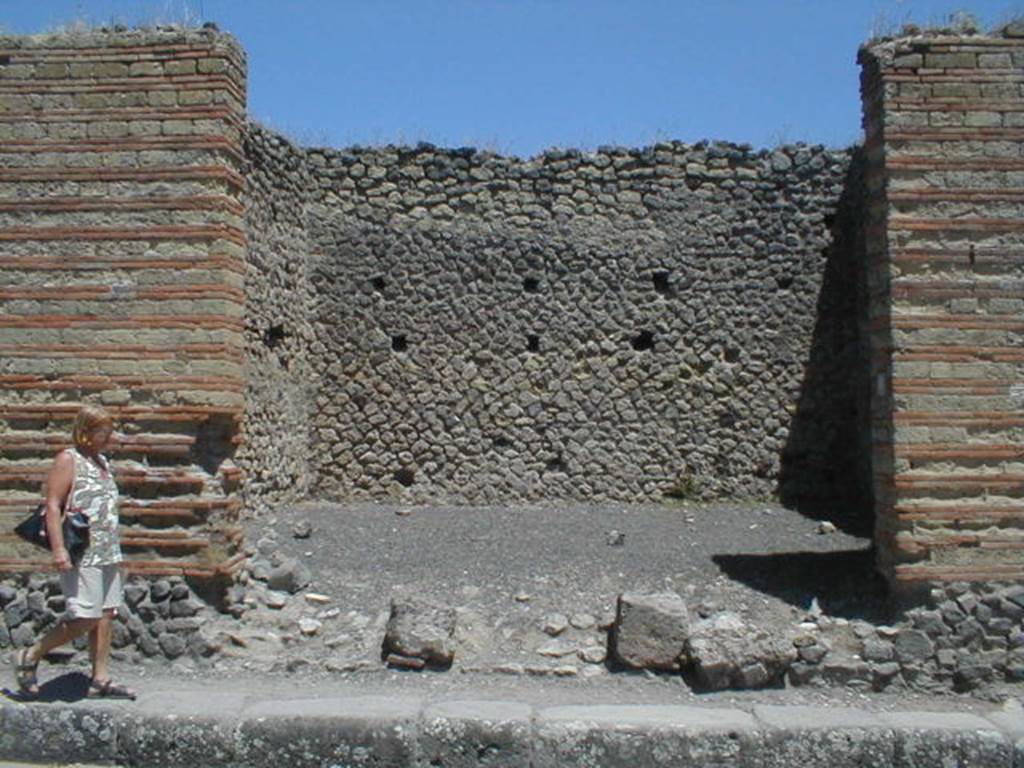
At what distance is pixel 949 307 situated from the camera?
20.6 feet

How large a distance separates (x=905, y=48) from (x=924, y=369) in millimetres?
1965

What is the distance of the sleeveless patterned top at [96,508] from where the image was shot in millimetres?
5383

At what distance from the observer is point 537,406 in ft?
39.2

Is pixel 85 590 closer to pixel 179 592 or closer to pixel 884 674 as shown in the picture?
pixel 179 592

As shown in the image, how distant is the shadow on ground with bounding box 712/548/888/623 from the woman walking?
13.5 feet

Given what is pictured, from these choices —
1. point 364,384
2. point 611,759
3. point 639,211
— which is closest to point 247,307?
point 364,384

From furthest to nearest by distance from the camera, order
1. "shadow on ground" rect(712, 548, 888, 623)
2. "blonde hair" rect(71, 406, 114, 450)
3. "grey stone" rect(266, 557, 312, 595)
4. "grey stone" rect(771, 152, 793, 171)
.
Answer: "grey stone" rect(771, 152, 793, 171), "grey stone" rect(266, 557, 312, 595), "shadow on ground" rect(712, 548, 888, 623), "blonde hair" rect(71, 406, 114, 450)

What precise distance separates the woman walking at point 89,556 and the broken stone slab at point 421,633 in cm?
147

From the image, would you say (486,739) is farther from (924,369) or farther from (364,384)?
(364,384)

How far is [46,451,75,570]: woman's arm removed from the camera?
5.24m

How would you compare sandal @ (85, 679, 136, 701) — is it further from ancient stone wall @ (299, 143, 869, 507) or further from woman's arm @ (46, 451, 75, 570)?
ancient stone wall @ (299, 143, 869, 507)

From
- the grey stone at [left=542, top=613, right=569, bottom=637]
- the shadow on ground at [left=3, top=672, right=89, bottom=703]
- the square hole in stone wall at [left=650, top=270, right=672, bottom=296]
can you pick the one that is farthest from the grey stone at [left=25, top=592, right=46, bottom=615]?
the square hole in stone wall at [left=650, top=270, right=672, bottom=296]

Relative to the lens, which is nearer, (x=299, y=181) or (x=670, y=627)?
(x=670, y=627)

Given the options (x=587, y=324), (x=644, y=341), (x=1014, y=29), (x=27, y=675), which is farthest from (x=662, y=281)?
(x=27, y=675)
